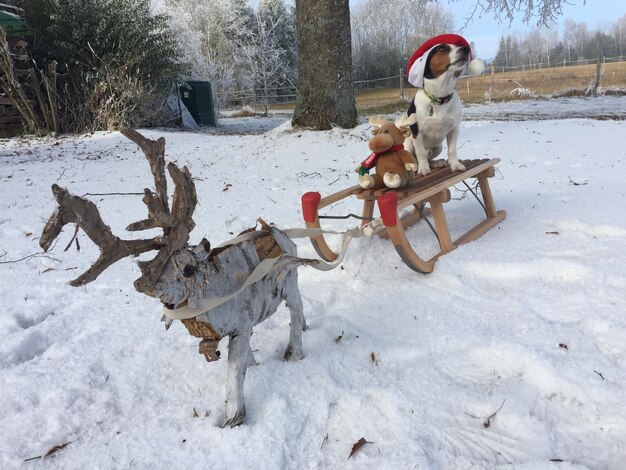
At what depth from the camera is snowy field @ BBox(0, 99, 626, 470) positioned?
152cm

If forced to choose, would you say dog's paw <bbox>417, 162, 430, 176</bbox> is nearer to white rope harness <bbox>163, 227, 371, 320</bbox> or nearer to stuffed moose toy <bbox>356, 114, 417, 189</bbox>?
stuffed moose toy <bbox>356, 114, 417, 189</bbox>

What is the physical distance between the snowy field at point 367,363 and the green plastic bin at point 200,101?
489 inches

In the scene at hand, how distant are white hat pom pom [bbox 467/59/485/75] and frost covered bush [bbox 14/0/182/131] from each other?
8.53 meters

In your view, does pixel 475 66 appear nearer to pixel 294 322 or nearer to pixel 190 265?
pixel 294 322

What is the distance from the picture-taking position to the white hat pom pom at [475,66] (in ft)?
10.2

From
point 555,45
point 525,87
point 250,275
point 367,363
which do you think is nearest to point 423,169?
point 367,363

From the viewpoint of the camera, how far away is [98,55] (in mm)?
10680

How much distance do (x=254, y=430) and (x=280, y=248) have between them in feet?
2.28

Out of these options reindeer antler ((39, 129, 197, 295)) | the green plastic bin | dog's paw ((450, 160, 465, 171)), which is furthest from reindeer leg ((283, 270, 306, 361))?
the green plastic bin

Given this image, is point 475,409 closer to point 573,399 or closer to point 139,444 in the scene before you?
point 573,399

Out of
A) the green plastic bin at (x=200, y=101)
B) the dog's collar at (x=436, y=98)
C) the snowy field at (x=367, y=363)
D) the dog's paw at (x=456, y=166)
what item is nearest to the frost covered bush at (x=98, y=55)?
the green plastic bin at (x=200, y=101)

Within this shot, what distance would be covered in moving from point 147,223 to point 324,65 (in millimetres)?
5948

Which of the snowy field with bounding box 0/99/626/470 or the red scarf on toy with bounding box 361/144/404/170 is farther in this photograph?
the red scarf on toy with bounding box 361/144/404/170

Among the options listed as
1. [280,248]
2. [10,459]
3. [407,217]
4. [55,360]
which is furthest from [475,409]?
[407,217]
